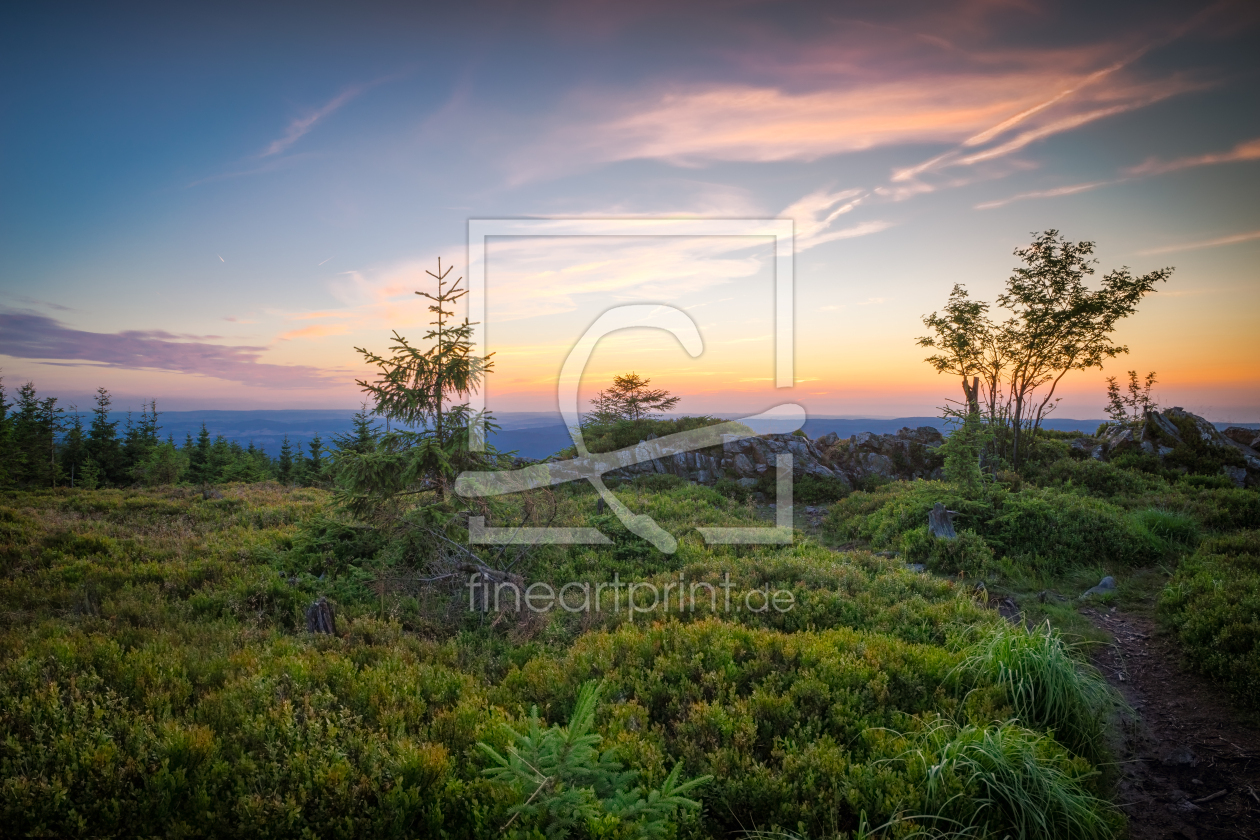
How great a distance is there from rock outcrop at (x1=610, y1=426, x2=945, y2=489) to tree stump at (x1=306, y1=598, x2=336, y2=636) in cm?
1538

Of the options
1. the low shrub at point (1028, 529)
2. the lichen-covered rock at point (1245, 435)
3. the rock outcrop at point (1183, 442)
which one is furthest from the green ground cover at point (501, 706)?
the lichen-covered rock at point (1245, 435)

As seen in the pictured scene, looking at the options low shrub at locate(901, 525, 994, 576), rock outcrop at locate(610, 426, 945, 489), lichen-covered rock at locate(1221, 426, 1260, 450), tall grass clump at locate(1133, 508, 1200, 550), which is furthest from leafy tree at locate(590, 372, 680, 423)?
lichen-covered rock at locate(1221, 426, 1260, 450)

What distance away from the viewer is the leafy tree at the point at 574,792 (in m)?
3.51

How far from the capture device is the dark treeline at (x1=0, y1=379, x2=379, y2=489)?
34031 mm

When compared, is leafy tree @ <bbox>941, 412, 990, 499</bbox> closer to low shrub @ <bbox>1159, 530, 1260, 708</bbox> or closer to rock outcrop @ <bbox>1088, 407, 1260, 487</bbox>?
low shrub @ <bbox>1159, 530, 1260, 708</bbox>

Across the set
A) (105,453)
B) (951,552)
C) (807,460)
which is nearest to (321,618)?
(951,552)

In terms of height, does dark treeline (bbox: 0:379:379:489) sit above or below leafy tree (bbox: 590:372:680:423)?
below

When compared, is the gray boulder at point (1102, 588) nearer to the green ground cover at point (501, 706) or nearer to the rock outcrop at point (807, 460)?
the green ground cover at point (501, 706)

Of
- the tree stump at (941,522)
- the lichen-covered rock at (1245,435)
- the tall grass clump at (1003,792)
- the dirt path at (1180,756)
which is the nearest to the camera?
the tall grass clump at (1003,792)

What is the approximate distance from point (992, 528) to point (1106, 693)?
306 inches

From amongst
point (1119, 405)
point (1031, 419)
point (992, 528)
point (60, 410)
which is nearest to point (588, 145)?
point (992, 528)

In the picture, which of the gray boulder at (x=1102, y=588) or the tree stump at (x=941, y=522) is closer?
the gray boulder at (x=1102, y=588)

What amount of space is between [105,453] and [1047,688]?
172 feet

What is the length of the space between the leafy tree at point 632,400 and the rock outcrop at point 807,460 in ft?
14.3
